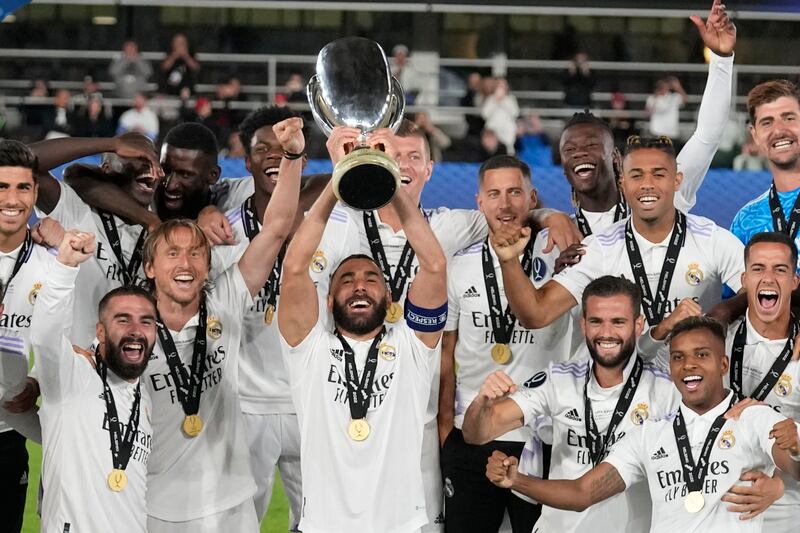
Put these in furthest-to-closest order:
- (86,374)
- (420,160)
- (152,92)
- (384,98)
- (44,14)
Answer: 1. (44,14)
2. (152,92)
3. (420,160)
4. (86,374)
5. (384,98)

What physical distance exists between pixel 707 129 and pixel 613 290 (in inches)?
47.0

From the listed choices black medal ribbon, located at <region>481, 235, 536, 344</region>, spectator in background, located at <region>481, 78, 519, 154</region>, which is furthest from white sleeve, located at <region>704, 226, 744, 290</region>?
spectator in background, located at <region>481, 78, 519, 154</region>

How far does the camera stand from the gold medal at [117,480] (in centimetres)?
477

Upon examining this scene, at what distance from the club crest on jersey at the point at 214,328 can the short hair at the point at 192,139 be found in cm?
101

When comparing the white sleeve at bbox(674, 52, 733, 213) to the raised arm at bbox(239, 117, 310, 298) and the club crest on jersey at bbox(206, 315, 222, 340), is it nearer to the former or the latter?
the raised arm at bbox(239, 117, 310, 298)

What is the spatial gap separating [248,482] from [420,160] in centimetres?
152

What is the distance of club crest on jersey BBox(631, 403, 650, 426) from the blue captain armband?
0.85 meters

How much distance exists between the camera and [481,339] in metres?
5.66

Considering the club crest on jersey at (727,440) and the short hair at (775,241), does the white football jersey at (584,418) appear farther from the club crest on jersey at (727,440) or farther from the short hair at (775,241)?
the short hair at (775,241)

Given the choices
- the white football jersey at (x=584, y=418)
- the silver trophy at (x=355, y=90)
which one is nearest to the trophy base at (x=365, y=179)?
the silver trophy at (x=355, y=90)

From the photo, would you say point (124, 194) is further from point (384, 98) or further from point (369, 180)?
point (369, 180)

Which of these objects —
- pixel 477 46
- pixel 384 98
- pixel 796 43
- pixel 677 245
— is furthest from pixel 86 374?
pixel 796 43

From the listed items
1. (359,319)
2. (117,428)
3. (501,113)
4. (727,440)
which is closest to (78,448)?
(117,428)

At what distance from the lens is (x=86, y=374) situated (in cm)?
483
